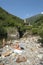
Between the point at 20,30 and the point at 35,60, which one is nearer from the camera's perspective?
the point at 35,60

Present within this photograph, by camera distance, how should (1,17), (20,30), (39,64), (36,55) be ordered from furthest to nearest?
1. (1,17)
2. (20,30)
3. (36,55)
4. (39,64)

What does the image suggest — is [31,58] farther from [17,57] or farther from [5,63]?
[5,63]

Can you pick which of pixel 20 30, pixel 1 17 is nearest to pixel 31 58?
pixel 20 30

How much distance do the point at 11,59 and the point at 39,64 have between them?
8.25 feet

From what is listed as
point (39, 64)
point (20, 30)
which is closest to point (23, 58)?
Result: point (39, 64)

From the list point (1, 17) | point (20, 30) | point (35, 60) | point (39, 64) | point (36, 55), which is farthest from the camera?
point (1, 17)

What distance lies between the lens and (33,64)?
1487 centimetres

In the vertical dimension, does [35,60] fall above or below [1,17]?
below

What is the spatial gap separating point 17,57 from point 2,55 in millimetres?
1656

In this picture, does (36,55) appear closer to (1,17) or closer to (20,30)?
(20,30)

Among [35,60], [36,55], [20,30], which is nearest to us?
[35,60]

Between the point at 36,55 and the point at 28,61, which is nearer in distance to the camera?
the point at 28,61

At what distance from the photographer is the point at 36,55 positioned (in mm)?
17438

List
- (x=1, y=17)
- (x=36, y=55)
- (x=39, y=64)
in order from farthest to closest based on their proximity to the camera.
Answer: (x=1, y=17), (x=36, y=55), (x=39, y=64)
